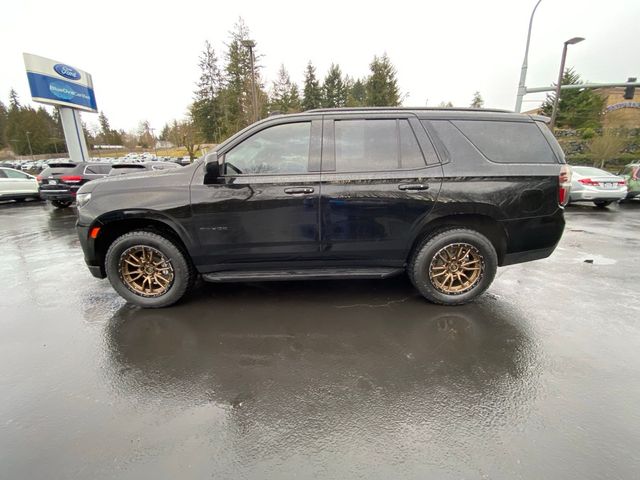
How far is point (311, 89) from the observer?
4662 cm

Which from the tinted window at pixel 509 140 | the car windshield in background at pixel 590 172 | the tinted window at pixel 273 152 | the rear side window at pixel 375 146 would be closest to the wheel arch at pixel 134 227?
the tinted window at pixel 273 152

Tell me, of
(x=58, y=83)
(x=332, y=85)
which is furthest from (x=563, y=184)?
(x=332, y=85)

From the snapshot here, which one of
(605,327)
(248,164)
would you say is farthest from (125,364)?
(605,327)

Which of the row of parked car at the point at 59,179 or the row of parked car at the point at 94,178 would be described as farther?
the row of parked car at the point at 59,179

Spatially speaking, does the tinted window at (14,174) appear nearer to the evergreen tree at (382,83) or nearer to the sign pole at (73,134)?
the sign pole at (73,134)

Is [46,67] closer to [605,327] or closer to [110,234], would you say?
[110,234]

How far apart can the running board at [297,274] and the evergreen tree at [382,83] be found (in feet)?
136

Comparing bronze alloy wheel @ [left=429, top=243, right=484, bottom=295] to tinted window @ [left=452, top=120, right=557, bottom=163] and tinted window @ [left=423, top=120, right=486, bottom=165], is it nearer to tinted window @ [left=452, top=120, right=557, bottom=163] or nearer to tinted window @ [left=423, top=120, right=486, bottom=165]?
tinted window @ [left=423, top=120, right=486, bottom=165]

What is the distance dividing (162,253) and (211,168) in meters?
1.10

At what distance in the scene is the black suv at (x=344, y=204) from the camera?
11.0 feet

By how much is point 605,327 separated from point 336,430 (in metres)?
3.01

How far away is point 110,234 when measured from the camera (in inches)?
143

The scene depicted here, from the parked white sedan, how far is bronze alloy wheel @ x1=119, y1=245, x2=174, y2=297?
13752mm

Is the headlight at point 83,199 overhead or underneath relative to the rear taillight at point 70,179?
overhead
